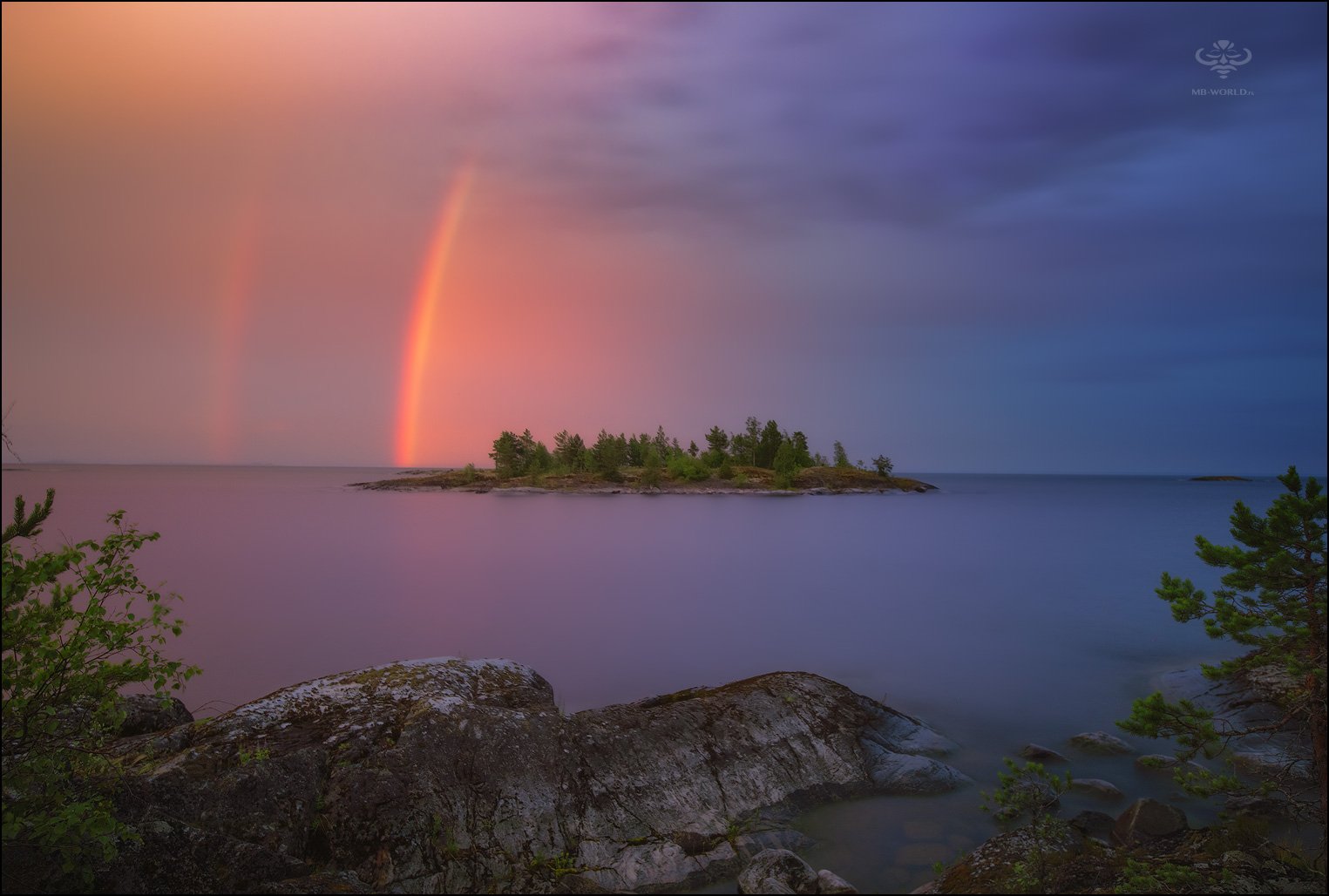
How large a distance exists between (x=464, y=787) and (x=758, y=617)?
2086 cm

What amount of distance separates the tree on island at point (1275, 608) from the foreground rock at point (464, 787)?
4.32 meters

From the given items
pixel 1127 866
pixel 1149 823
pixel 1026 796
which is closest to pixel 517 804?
pixel 1026 796

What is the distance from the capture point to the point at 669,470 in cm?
15175

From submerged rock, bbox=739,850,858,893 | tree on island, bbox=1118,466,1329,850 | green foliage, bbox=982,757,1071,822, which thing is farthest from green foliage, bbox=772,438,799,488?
submerged rock, bbox=739,850,858,893

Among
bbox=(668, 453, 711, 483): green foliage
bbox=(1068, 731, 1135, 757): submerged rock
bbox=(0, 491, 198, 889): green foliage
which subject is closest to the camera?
bbox=(0, 491, 198, 889): green foliage

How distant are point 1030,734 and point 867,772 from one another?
5780 mm

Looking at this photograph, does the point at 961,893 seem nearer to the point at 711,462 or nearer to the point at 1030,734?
the point at 1030,734

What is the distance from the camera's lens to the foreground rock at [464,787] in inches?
309

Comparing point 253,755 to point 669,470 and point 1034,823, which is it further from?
point 669,470

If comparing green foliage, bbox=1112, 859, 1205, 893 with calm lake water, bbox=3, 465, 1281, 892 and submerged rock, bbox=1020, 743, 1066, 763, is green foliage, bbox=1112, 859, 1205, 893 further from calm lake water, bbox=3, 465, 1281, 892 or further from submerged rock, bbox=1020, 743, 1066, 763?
submerged rock, bbox=1020, 743, 1066, 763

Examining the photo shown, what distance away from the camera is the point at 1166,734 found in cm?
876

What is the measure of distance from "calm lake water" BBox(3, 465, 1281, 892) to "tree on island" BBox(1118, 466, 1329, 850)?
352cm

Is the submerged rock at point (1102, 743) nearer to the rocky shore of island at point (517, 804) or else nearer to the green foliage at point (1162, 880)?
the rocky shore of island at point (517, 804)

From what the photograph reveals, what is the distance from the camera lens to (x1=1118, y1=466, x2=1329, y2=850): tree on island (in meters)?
7.65
